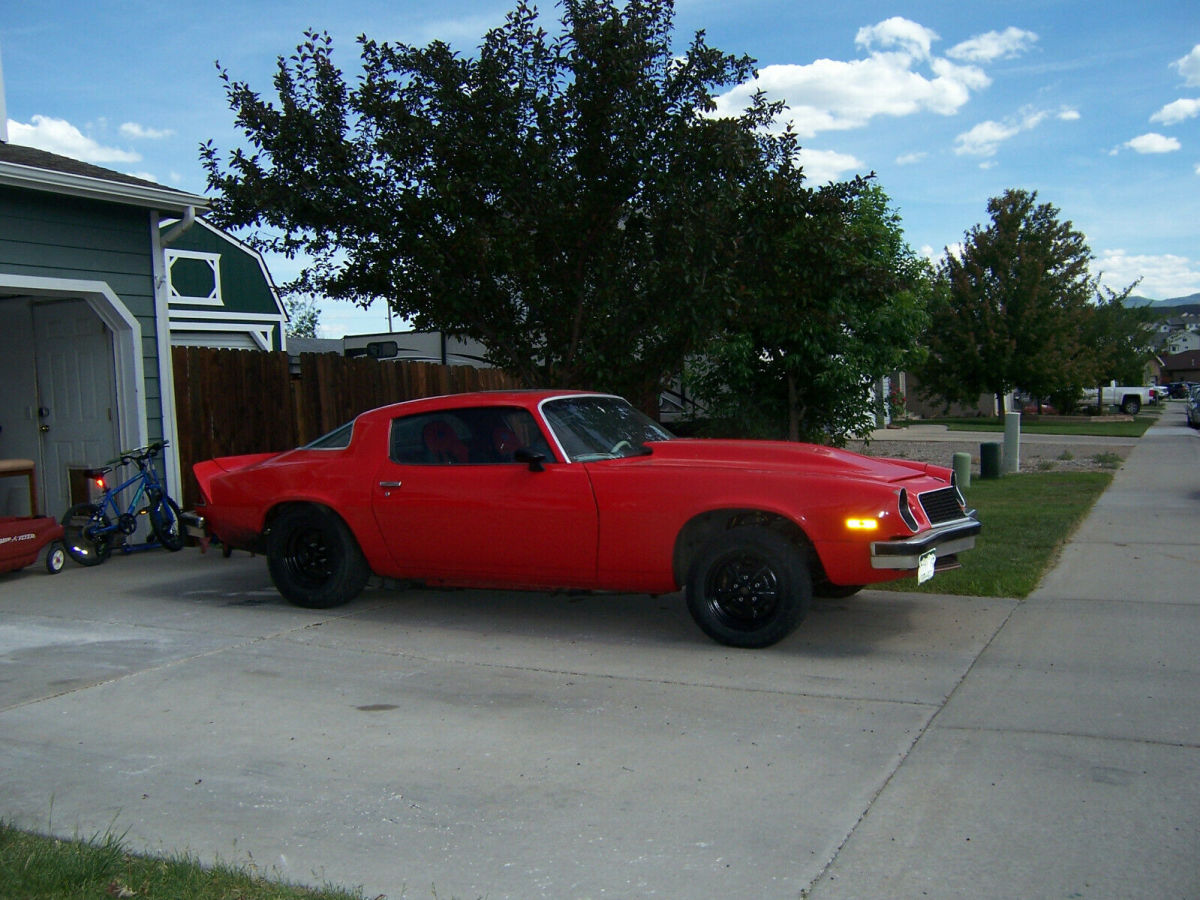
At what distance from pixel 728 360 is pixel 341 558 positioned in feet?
40.7

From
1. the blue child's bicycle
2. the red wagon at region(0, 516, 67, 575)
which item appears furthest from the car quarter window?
the blue child's bicycle

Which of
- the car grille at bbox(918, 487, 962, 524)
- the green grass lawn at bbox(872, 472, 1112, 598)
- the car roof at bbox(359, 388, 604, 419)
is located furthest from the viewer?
the green grass lawn at bbox(872, 472, 1112, 598)

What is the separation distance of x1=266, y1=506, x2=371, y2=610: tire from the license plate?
3.71 meters

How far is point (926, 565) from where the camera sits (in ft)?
20.2

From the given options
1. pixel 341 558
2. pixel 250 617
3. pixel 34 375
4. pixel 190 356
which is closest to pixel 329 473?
pixel 341 558

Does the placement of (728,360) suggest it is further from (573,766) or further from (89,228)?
(573,766)

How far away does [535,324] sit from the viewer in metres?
10.3

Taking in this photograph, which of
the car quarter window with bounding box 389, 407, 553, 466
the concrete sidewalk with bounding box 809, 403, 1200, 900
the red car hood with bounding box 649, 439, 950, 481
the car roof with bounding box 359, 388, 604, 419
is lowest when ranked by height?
the concrete sidewalk with bounding box 809, 403, 1200, 900

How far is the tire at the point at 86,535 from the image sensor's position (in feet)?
31.4

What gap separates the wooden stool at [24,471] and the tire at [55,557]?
67.3 inches

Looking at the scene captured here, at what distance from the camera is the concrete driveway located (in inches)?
144

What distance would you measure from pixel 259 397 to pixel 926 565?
755cm

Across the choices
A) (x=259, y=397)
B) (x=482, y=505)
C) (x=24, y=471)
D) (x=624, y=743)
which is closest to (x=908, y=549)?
(x=624, y=743)

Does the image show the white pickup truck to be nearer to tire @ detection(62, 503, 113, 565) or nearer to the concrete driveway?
the concrete driveway
